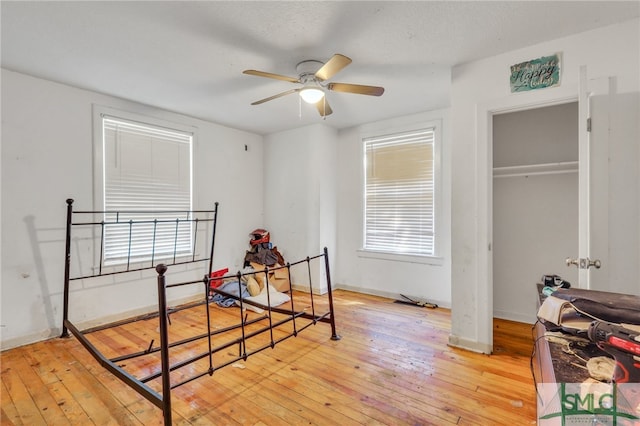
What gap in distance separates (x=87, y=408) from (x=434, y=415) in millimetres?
2136

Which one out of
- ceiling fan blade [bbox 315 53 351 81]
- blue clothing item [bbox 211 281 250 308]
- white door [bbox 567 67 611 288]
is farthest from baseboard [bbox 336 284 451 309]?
ceiling fan blade [bbox 315 53 351 81]

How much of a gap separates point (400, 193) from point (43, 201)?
156 inches

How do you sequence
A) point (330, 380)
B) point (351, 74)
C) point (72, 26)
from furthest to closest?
point (351, 74)
point (330, 380)
point (72, 26)

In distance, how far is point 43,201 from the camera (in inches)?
111

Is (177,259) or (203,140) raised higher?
(203,140)

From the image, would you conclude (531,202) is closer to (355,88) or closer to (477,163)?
(477,163)

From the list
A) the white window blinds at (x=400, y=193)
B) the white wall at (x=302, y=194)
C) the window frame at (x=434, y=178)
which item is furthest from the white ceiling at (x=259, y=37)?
the white wall at (x=302, y=194)

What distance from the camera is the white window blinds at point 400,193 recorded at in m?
3.89

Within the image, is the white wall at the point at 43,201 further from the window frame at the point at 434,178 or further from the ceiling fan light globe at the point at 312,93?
the window frame at the point at 434,178

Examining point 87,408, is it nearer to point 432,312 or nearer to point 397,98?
point 432,312

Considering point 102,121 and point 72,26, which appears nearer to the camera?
point 72,26

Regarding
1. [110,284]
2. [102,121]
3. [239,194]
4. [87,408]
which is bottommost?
[87,408]

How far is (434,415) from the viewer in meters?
1.77

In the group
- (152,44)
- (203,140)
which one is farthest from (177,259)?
(152,44)
